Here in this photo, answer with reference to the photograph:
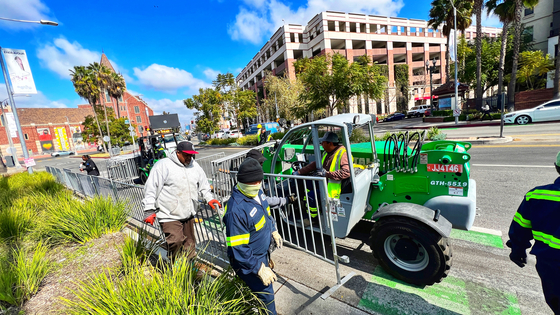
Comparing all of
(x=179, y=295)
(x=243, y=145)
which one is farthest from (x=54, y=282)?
(x=243, y=145)

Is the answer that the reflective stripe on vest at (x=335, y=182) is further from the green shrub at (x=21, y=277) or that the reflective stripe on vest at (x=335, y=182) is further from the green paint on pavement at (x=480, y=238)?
the green shrub at (x=21, y=277)

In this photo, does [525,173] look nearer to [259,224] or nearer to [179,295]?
[259,224]

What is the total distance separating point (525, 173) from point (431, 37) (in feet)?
179

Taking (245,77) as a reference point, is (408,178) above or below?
below

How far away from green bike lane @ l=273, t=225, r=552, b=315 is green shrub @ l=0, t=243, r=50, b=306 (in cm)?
283

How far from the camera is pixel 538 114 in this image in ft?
50.2

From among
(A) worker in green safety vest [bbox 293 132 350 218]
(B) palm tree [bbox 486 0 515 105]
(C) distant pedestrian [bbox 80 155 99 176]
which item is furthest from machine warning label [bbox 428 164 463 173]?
(B) palm tree [bbox 486 0 515 105]

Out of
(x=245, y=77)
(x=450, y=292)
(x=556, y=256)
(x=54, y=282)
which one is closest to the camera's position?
(x=556, y=256)

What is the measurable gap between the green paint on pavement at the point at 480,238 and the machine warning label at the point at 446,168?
4.78ft

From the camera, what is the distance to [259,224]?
214 centimetres

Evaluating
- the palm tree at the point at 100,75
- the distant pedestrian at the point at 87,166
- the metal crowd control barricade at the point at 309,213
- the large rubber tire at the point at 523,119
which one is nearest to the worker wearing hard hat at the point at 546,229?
the metal crowd control barricade at the point at 309,213

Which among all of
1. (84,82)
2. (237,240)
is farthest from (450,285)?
(84,82)

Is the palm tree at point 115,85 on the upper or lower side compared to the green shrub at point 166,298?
upper

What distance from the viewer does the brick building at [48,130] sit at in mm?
56406
